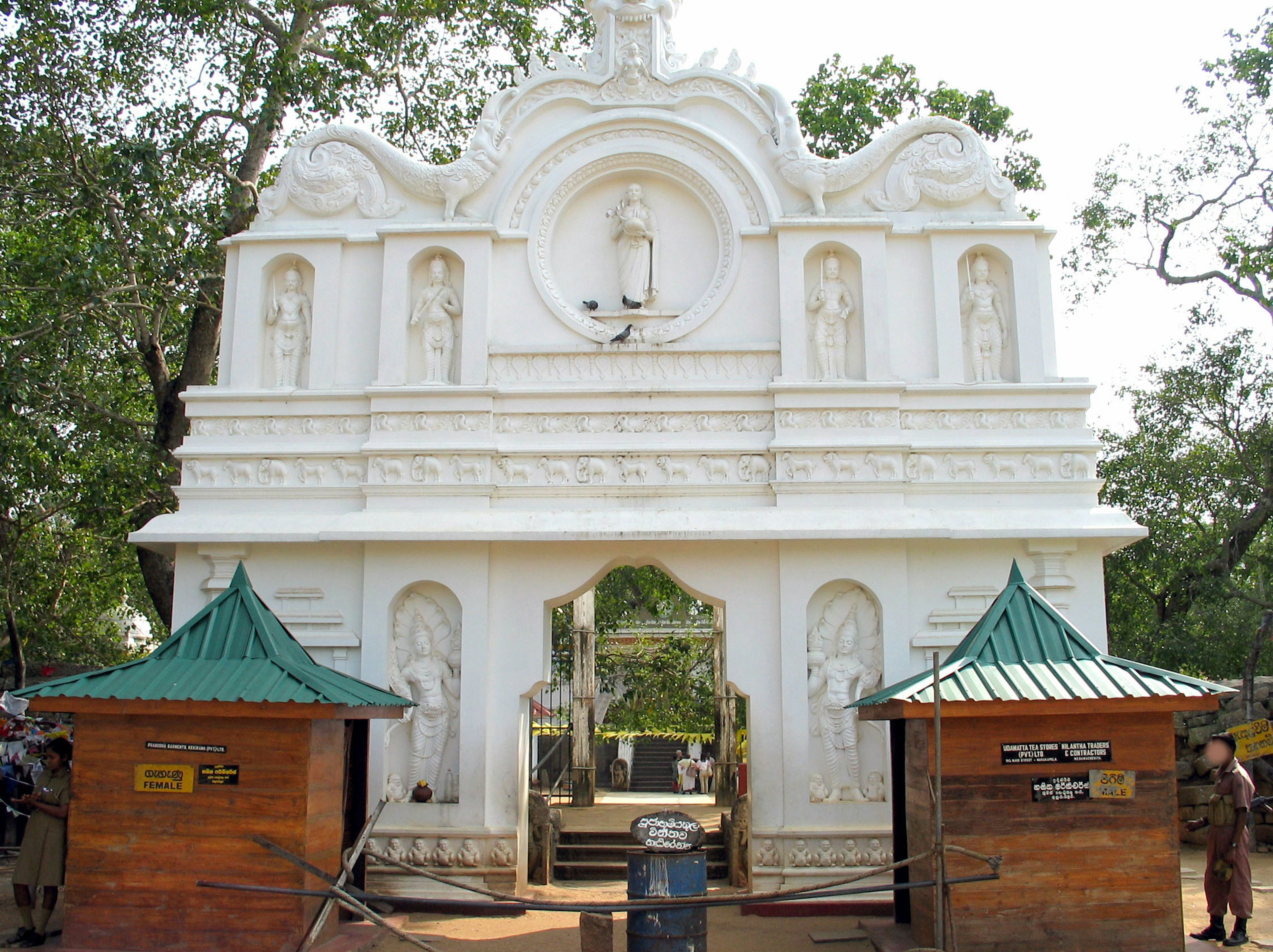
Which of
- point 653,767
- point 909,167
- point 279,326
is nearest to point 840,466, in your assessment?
point 909,167

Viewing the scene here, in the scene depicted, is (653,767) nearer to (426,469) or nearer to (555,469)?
(555,469)

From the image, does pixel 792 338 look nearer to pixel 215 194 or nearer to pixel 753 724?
pixel 753 724

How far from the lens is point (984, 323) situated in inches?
497

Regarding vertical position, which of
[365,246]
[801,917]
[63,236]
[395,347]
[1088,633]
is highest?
[63,236]

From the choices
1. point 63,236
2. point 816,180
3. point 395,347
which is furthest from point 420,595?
point 63,236

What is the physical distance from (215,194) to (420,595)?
8372 mm

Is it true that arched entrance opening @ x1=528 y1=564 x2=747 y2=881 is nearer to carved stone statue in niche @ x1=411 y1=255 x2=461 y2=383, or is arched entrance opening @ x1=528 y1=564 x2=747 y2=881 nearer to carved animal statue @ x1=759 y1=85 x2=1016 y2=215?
carved stone statue in niche @ x1=411 y1=255 x2=461 y2=383

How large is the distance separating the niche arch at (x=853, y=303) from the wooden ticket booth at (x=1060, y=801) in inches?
172

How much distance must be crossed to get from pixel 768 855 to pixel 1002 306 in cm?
632

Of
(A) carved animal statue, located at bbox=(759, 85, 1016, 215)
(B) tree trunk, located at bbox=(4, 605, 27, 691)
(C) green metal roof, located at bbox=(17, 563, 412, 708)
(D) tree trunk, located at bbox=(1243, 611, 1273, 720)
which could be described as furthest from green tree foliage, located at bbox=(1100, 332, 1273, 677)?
(B) tree trunk, located at bbox=(4, 605, 27, 691)

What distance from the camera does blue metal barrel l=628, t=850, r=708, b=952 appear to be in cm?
838

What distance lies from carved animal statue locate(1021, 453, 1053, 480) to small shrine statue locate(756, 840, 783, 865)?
4.55 meters

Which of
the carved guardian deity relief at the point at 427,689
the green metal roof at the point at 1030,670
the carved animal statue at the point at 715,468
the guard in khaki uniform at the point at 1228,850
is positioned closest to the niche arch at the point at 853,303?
the carved animal statue at the point at 715,468

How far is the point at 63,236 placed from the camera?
16031mm
